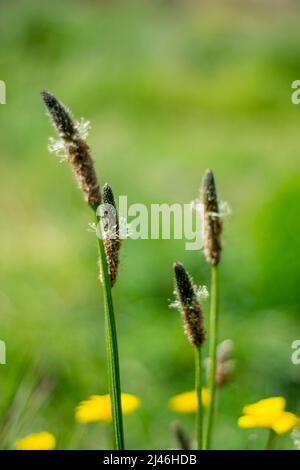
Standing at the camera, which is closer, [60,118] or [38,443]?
[60,118]

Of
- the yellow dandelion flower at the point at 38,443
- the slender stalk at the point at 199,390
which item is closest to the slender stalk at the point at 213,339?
the slender stalk at the point at 199,390

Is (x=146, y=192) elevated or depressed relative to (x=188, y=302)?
elevated

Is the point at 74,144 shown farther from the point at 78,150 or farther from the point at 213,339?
the point at 213,339

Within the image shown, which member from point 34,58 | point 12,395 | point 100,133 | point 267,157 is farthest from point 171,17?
Answer: point 12,395

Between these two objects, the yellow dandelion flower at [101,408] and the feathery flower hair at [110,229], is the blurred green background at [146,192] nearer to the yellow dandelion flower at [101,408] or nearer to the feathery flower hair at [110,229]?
the yellow dandelion flower at [101,408]

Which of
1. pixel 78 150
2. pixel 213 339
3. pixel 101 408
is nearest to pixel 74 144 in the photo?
pixel 78 150
